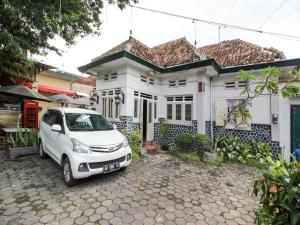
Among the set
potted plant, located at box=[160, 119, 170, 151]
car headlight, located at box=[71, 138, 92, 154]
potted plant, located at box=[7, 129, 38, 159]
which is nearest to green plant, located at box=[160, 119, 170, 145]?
potted plant, located at box=[160, 119, 170, 151]

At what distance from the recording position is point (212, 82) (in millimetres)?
9047

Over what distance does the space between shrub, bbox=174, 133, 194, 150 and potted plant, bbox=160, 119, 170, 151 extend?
917mm

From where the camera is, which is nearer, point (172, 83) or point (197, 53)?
point (197, 53)

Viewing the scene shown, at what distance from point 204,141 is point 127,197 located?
4444 millimetres

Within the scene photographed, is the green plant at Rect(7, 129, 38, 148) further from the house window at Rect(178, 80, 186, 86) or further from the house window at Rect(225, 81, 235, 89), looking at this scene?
the house window at Rect(225, 81, 235, 89)

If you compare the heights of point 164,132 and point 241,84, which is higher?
point 241,84

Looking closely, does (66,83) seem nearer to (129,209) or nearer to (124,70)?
(124,70)

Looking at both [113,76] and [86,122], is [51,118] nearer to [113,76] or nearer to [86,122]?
[86,122]

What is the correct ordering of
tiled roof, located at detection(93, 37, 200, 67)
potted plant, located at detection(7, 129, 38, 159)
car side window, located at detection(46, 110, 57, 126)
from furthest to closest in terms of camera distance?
tiled roof, located at detection(93, 37, 200, 67)
potted plant, located at detection(7, 129, 38, 159)
car side window, located at detection(46, 110, 57, 126)

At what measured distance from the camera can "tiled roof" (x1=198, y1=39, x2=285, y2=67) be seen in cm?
794

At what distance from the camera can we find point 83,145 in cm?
420

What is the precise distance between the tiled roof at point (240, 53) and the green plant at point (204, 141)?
13.0ft

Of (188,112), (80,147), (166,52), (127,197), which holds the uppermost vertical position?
(166,52)

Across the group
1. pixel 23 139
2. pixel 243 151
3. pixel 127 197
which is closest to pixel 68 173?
pixel 127 197
